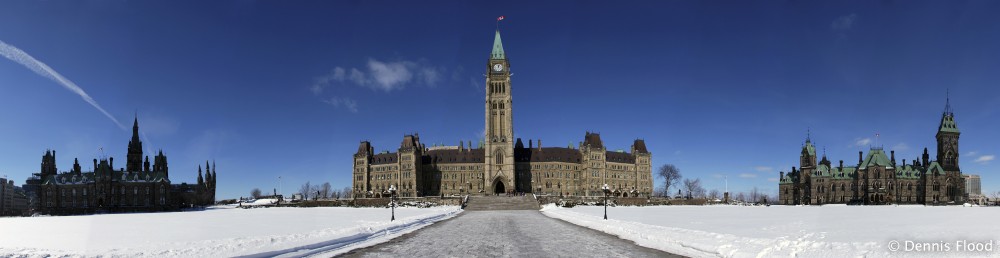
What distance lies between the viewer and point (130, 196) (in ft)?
422

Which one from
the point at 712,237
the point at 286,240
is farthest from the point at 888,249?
the point at 286,240

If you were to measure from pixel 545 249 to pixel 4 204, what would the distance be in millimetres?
207398

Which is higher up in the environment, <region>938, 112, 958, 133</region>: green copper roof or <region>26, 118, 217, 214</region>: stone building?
<region>938, 112, 958, 133</region>: green copper roof

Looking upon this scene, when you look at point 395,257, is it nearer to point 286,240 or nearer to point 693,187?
point 286,240

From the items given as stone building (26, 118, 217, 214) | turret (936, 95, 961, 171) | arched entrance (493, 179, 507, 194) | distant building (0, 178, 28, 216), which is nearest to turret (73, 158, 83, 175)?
stone building (26, 118, 217, 214)

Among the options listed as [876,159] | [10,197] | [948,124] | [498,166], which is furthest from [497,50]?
[10,197]

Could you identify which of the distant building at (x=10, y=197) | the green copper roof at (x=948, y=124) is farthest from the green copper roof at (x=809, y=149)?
the distant building at (x=10, y=197)

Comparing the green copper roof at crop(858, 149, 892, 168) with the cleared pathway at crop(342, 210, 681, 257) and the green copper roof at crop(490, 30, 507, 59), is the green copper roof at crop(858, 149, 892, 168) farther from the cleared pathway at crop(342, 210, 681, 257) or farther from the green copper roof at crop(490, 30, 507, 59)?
the cleared pathway at crop(342, 210, 681, 257)

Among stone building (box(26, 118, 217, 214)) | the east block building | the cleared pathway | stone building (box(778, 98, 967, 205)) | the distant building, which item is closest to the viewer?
the cleared pathway

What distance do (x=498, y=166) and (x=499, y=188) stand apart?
5987mm

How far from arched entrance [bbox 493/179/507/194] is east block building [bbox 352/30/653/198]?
24 centimetres

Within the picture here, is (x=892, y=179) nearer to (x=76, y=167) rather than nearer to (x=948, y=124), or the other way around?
(x=948, y=124)

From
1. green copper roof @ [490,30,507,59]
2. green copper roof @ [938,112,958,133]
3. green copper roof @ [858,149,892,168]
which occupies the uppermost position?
green copper roof @ [490,30,507,59]

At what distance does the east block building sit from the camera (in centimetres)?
14975
